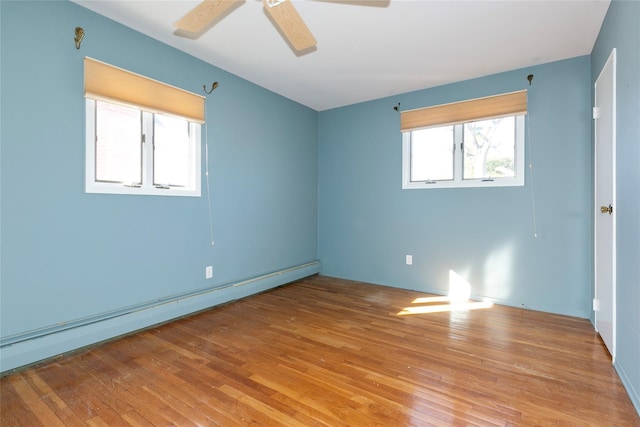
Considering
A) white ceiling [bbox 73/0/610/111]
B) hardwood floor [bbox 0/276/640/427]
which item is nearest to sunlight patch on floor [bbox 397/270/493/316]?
hardwood floor [bbox 0/276/640/427]

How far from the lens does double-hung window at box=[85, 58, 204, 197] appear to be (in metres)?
2.24

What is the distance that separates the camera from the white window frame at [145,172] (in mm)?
2205

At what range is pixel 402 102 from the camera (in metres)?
3.79

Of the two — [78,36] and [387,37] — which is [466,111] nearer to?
[387,37]

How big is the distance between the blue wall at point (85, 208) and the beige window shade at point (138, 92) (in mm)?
68

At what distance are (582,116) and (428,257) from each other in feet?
6.71

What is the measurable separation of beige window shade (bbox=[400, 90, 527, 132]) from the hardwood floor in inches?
83.1

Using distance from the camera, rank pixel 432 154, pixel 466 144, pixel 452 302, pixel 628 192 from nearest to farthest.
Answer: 1. pixel 628 192
2. pixel 452 302
3. pixel 466 144
4. pixel 432 154

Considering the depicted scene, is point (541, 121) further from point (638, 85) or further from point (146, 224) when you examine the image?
point (146, 224)

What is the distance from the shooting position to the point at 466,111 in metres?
3.30

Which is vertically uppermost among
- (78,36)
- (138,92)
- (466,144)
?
(78,36)

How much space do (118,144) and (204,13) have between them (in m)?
1.31

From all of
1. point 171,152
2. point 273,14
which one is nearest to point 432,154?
point 273,14

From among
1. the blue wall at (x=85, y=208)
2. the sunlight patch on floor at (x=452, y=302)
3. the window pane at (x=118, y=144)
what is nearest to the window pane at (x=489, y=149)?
the sunlight patch on floor at (x=452, y=302)
